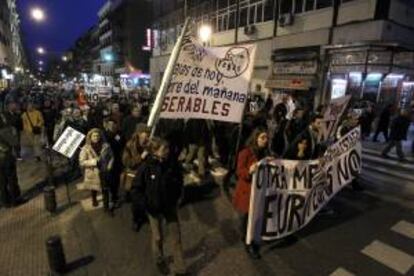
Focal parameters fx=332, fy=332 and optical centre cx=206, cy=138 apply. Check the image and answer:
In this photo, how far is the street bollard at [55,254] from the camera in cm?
441

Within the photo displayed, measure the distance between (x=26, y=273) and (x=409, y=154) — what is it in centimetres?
1207

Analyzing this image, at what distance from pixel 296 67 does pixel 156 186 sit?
17.6 meters

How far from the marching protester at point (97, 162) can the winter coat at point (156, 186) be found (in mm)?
2239

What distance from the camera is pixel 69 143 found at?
22.4ft

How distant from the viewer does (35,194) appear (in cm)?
765

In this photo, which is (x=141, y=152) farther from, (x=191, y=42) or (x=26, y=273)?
(x=26, y=273)

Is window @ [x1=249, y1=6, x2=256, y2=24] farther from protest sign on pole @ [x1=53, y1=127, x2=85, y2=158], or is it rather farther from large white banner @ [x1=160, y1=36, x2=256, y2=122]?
protest sign on pole @ [x1=53, y1=127, x2=85, y2=158]

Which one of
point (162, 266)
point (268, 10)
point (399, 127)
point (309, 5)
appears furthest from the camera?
point (268, 10)

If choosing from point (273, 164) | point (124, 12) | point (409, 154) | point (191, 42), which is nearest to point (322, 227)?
point (273, 164)

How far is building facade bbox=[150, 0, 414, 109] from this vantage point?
611 inches

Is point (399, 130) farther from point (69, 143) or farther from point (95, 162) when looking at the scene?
point (69, 143)

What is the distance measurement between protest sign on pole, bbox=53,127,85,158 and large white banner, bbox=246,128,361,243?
13.1ft

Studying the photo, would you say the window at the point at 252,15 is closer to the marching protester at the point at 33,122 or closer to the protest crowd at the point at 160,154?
the protest crowd at the point at 160,154

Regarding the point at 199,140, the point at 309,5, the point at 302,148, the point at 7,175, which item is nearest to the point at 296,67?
the point at 309,5
